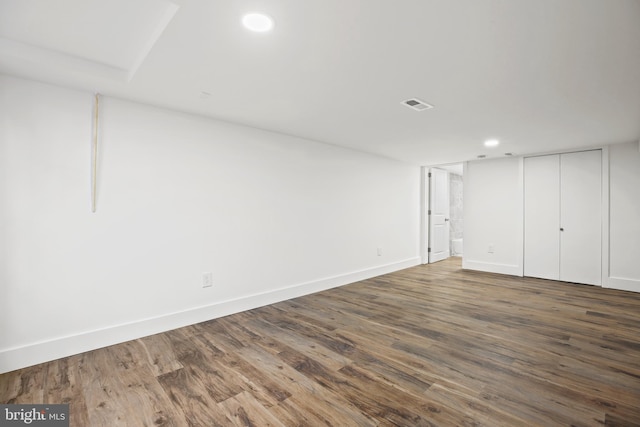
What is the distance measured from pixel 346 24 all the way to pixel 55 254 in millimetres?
2689

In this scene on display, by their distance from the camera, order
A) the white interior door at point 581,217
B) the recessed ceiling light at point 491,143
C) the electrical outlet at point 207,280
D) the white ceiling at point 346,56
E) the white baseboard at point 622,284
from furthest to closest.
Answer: the white interior door at point 581,217 < the white baseboard at point 622,284 < the recessed ceiling light at point 491,143 < the electrical outlet at point 207,280 < the white ceiling at point 346,56

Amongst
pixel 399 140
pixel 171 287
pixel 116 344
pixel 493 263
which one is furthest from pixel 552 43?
pixel 493 263

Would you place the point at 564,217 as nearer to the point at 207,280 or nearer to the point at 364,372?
the point at 364,372

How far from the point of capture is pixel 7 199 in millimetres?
2117

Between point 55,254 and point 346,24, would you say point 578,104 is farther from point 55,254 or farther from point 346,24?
point 55,254

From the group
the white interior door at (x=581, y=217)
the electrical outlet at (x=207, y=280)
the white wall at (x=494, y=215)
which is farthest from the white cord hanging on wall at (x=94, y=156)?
the white interior door at (x=581, y=217)

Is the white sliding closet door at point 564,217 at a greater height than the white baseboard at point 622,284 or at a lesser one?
greater

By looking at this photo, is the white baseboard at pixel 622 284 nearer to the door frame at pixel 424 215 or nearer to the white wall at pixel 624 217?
the white wall at pixel 624 217

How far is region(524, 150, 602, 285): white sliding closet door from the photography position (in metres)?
4.50

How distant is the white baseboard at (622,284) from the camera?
13.6 ft

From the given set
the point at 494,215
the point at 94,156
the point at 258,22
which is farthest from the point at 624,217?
the point at 94,156

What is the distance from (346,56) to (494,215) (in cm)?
487

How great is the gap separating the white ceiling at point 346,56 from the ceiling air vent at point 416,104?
68mm

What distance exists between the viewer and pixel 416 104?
2707mm
